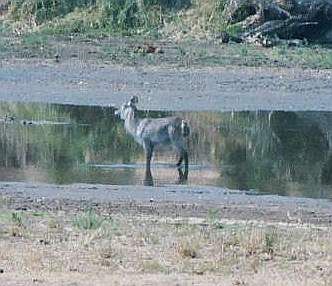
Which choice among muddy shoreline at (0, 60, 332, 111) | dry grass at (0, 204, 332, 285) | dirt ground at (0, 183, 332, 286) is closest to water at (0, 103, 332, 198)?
muddy shoreline at (0, 60, 332, 111)

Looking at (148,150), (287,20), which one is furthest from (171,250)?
(287,20)

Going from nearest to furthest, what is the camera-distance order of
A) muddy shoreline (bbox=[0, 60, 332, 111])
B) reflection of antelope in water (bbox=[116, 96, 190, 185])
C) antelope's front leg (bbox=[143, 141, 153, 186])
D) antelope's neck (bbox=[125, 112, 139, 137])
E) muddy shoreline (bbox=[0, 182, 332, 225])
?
1. muddy shoreline (bbox=[0, 182, 332, 225])
2. antelope's front leg (bbox=[143, 141, 153, 186])
3. reflection of antelope in water (bbox=[116, 96, 190, 185])
4. antelope's neck (bbox=[125, 112, 139, 137])
5. muddy shoreline (bbox=[0, 60, 332, 111])

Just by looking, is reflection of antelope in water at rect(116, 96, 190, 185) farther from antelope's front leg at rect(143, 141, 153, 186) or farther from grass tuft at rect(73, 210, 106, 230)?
grass tuft at rect(73, 210, 106, 230)

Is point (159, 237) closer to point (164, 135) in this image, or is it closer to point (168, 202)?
point (168, 202)

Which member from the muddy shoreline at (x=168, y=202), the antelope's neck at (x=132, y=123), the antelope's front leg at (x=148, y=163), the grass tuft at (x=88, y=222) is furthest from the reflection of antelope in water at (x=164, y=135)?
the grass tuft at (x=88, y=222)

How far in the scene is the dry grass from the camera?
9.67 m

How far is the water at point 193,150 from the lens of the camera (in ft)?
55.8

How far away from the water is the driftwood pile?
9.90 meters

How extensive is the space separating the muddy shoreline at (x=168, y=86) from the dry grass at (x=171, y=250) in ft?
41.0

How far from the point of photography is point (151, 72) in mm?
29047

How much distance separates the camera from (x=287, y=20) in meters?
33.9

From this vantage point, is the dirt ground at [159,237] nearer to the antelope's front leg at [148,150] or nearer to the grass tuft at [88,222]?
the grass tuft at [88,222]

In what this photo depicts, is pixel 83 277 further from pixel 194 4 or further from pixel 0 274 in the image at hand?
pixel 194 4

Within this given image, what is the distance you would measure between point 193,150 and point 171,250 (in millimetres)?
9105
